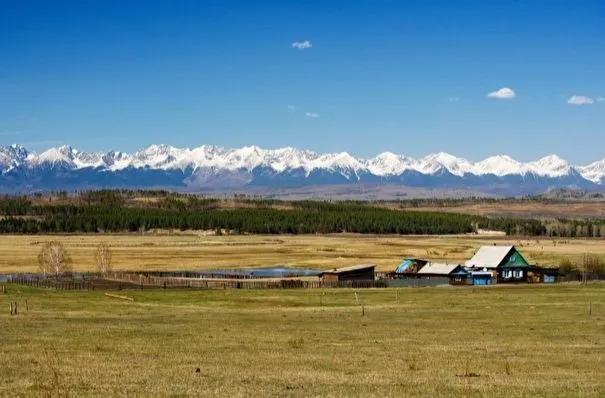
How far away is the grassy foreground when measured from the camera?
22938 millimetres

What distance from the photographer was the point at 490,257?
10794 centimetres

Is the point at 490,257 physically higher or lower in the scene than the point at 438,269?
higher

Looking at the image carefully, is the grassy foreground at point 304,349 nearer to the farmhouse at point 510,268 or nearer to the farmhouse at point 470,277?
the farmhouse at point 470,277

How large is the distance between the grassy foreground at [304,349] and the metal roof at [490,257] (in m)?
43.2

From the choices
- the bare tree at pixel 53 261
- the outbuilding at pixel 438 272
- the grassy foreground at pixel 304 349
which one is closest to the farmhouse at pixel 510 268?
the outbuilding at pixel 438 272

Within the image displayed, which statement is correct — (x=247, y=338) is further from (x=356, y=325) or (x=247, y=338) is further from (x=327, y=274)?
(x=327, y=274)

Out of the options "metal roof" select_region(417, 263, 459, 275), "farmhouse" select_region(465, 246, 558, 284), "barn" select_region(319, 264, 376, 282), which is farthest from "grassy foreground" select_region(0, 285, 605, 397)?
"farmhouse" select_region(465, 246, 558, 284)

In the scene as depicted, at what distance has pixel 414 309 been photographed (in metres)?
57.0

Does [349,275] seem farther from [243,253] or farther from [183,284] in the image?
[243,253]

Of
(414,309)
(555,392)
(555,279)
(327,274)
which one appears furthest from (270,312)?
(555,279)

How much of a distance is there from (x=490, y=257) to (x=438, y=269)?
323 inches

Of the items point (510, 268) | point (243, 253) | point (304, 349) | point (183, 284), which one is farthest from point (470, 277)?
point (304, 349)

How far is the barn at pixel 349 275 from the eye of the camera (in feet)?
322

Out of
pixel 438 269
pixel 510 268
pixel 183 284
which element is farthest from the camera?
pixel 510 268
